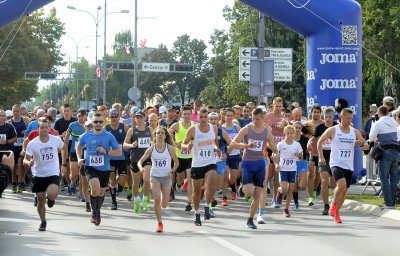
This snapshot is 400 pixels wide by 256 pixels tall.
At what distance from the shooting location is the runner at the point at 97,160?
14594 mm

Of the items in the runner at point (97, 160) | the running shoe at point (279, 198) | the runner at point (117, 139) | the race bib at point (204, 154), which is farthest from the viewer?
the running shoe at point (279, 198)

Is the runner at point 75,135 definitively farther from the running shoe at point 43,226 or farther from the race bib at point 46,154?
the running shoe at point 43,226

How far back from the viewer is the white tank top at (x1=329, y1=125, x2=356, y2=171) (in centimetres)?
1516

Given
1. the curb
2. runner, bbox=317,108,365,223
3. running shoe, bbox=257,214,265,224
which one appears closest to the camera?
running shoe, bbox=257,214,265,224

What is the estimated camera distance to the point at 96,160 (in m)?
14.7

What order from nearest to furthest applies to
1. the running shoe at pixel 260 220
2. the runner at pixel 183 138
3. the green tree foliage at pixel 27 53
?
the running shoe at pixel 260 220, the runner at pixel 183 138, the green tree foliage at pixel 27 53

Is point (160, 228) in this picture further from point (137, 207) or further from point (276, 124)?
point (276, 124)

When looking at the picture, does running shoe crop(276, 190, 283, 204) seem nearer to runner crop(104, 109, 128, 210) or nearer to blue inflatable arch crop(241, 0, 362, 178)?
runner crop(104, 109, 128, 210)

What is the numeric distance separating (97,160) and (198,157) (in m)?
1.59

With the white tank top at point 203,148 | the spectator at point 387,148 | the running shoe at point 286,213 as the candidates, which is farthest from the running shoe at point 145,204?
the spectator at point 387,148

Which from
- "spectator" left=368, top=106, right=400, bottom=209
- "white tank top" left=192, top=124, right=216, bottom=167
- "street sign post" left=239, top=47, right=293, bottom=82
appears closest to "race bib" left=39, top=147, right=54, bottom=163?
"white tank top" left=192, top=124, right=216, bottom=167

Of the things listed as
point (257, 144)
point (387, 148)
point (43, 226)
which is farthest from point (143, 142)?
point (387, 148)

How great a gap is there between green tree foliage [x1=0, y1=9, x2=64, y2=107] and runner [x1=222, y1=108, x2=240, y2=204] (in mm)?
42304

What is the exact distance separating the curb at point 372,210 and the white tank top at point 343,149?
1373 millimetres
